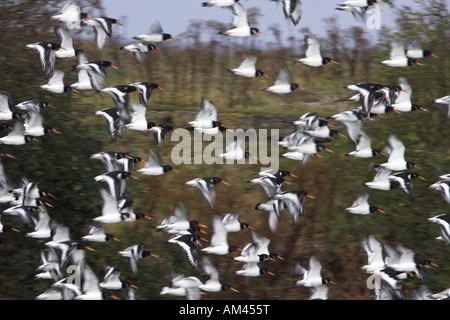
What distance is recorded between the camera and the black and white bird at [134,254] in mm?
11048

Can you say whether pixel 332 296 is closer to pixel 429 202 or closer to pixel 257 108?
pixel 429 202

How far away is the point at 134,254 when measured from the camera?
36.6 ft

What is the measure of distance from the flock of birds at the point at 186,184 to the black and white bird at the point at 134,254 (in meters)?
0.02

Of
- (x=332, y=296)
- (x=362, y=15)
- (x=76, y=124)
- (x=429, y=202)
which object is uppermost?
(x=362, y=15)

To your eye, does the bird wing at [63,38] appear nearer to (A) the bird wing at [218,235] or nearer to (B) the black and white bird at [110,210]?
(B) the black and white bird at [110,210]

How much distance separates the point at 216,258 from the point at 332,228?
85.0 inches

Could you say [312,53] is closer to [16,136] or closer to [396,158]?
[396,158]

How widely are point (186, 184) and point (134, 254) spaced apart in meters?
1.40

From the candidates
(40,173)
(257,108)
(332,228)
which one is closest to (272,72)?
(257,108)

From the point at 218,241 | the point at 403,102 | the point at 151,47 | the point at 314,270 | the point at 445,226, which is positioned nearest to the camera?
the point at 445,226

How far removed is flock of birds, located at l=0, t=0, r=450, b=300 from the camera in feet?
34.9

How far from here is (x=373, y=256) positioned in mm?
10859

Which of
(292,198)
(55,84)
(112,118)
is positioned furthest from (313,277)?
(55,84)

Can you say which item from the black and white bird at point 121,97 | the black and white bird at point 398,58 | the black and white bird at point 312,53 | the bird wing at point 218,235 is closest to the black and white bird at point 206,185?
the bird wing at point 218,235
